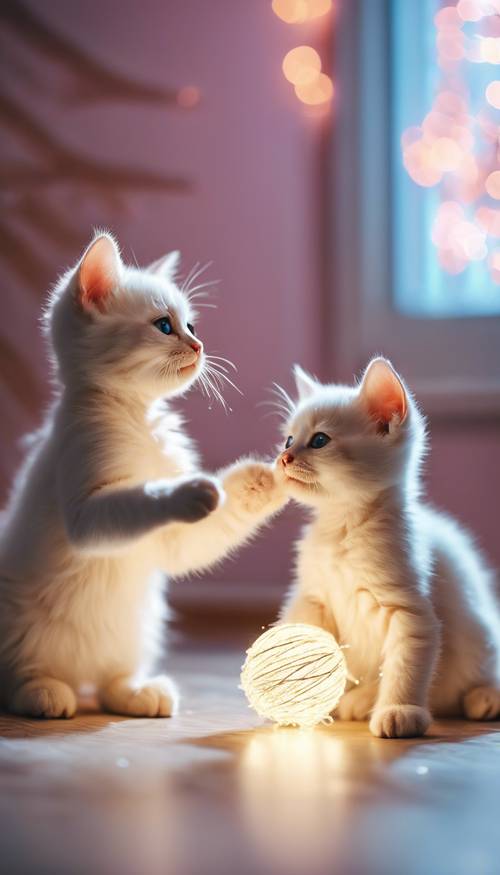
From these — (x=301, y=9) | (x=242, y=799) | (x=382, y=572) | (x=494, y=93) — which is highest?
(x=301, y=9)

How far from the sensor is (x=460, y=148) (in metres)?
2.34

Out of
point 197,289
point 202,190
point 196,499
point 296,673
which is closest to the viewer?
point 196,499

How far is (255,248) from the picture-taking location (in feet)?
7.88

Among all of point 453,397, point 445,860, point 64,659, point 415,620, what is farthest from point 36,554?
point 453,397

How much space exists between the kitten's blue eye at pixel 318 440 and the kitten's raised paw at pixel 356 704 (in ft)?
1.03

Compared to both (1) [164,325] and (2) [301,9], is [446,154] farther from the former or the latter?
(1) [164,325]

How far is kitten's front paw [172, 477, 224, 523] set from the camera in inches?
39.4

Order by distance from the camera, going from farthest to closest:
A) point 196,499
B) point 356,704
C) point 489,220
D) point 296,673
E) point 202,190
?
1. point 202,190
2. point 489,220
3. point 356,704
4. point 296,673
5. point 196,499

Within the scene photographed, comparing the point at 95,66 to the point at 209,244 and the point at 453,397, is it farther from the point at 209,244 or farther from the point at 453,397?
the point at 453,397

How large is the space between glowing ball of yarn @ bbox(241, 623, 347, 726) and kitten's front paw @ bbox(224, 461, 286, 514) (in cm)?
15

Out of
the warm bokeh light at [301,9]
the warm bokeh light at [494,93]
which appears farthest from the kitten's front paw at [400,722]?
the warm bokeh light at [301,9]

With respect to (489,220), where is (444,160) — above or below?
above

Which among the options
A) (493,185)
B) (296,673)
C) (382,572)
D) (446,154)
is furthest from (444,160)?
(296,673)

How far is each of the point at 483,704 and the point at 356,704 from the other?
6.3 inches
